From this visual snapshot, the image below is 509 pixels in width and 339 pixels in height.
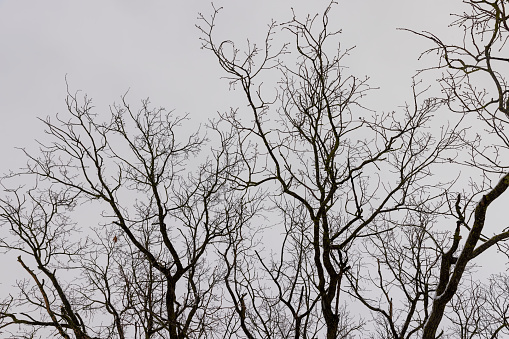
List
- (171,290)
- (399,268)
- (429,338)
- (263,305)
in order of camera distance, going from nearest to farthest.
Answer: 1. (429,338)
2. (171,290)
3. (399,268)
4. (263,305)

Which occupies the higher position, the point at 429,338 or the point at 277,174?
the point at 277,174

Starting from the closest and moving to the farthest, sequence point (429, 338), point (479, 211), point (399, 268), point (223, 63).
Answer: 1. point (479, 211)
2. point (429, 338)
3. point (223, 63)
4. point (399, 268)

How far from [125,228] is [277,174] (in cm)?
426

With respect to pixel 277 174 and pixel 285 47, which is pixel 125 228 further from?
pixel 285 47

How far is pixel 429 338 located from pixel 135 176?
7772 mm

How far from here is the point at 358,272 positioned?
12.5 metres

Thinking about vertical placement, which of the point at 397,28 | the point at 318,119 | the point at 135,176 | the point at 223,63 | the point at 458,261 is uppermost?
the point at 135,176

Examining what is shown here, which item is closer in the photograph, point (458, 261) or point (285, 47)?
point (458, 261)

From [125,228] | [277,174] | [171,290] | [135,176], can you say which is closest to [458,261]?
[277,174]

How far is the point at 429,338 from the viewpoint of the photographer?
4.97 metres

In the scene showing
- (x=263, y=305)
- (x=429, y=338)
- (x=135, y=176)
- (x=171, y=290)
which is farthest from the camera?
(x=263, y=305)

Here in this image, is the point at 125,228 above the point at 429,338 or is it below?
above

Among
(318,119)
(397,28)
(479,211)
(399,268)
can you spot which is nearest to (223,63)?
(318,119)

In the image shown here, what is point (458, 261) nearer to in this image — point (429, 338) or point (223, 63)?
point (429, 338)
